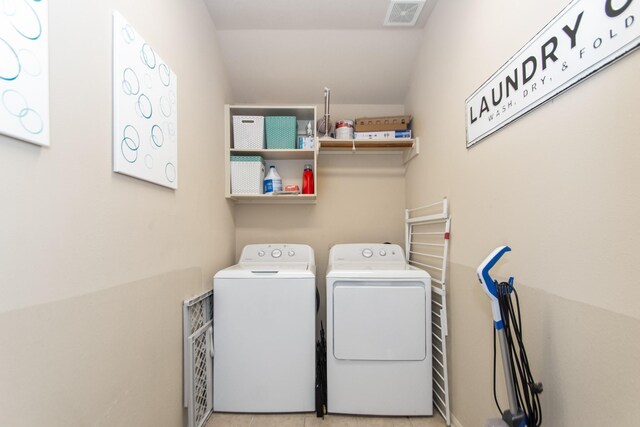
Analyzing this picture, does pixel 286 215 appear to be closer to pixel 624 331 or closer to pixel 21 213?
pixel 21 213

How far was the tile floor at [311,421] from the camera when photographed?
1.92m

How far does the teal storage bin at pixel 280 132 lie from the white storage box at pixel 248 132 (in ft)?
0.23

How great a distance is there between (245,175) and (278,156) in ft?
1.34

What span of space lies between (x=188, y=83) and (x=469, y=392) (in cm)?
239

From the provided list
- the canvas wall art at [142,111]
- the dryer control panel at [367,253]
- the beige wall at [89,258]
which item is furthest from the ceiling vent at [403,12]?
the dryer control panel at [367,253]

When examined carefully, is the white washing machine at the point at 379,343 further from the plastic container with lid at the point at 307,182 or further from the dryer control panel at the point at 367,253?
the plastic container with lid at the point at 307,182

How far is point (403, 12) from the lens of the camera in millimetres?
2096

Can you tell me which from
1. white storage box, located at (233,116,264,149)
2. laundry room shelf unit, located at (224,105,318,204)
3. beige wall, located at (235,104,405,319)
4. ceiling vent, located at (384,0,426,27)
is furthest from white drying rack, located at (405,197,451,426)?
white storage box, located at (233,116,264,149)

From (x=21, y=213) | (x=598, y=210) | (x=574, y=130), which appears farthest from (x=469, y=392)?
(x=21, y=213)

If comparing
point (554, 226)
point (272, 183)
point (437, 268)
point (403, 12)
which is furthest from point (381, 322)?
point (403, 12)

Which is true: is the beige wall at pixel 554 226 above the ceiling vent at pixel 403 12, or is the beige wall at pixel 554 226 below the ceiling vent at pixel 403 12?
below

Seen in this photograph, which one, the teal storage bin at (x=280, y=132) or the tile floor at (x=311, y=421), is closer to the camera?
the tile floor at (x=311, y=421)

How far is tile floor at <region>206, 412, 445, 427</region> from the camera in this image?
1917mm

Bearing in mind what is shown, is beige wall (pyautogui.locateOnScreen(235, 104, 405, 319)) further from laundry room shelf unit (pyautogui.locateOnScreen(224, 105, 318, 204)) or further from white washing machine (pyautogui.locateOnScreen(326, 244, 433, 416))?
white washing machine (pyautogui.locateOnScreen(326, 244, 433, 416))
